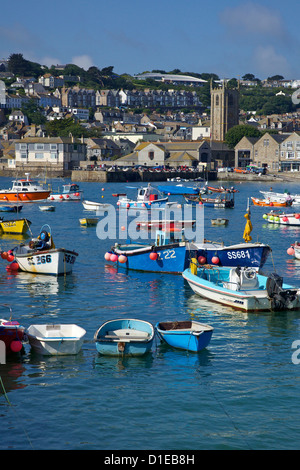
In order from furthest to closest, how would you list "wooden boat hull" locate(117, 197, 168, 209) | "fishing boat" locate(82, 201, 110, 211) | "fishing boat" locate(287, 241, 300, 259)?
"fishing boat" locate(82, 201, 110, 211) → "wooden boat hull" locate(117, 197, 168, 209) → "fishing boat" locate(287, 241, 300, 259)

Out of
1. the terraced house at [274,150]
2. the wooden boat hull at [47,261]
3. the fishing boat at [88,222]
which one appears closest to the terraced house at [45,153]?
the terraced house at [274,150]

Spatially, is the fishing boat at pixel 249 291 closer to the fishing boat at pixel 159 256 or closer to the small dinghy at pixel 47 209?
the fishing boat at pixel 159 256

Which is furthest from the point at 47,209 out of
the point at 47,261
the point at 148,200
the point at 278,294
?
the point at 278,294

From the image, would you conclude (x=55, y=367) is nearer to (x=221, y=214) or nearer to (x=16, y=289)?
(x=16, y=289)

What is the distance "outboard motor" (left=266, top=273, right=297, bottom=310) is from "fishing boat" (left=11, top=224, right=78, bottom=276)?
10447 mm

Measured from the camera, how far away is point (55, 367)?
58.4 feet

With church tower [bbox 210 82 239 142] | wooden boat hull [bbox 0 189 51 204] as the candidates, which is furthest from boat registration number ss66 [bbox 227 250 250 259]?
church tower [bbox 210 82 239 142]

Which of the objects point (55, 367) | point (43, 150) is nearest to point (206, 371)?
point (55, 367)

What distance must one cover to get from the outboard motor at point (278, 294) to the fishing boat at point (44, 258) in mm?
10447

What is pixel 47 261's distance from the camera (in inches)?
1183

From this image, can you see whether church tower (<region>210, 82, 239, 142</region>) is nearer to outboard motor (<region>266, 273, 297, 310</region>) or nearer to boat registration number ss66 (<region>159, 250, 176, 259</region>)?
boat registration number ss66 (<region>159, 250, 176, 259</region>)

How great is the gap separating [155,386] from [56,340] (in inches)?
135

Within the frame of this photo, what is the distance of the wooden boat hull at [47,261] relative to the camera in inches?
1176

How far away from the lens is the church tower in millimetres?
173625
